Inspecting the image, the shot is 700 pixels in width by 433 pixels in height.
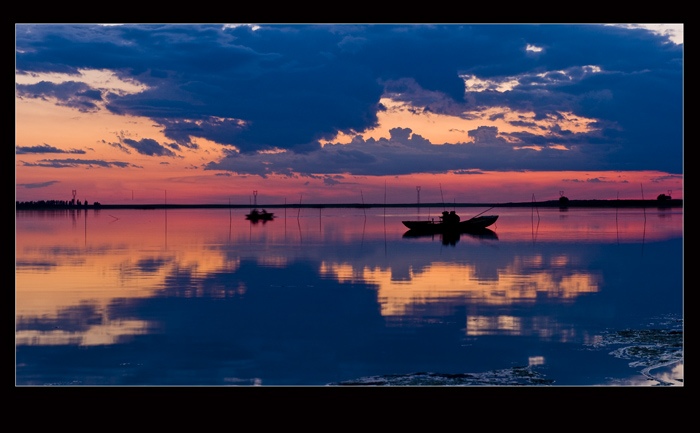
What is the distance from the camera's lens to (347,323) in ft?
55.3

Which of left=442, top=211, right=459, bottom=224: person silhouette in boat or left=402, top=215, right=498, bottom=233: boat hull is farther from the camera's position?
left=442, top=211, right=459, bottom=224: person silhouette in boat

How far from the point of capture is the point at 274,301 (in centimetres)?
2061

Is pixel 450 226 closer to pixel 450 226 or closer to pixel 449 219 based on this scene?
pixel 450 226

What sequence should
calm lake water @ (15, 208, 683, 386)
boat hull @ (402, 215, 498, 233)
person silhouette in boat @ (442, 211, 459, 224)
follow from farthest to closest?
person silhouette in boat @ (442, 211, 459, 224), boat hull @ (402, 215, 498, 233), calm lake water @ (15, 208, 683, 386)

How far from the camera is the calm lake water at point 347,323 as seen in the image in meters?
12.3

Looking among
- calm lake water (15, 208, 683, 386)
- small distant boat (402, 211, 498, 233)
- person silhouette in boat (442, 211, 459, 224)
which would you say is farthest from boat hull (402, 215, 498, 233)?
calm lake water (15, 208, 683, 386)

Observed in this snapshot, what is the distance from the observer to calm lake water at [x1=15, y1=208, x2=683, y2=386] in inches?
483

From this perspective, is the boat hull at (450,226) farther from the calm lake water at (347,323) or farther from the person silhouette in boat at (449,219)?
the calm lake water at (347,323)

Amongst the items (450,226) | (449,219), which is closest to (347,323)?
(450,226)

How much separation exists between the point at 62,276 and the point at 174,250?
46.3ft

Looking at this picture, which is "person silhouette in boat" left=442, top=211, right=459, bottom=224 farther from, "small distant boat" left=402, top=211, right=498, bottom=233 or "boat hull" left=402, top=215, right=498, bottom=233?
"boat hull" left=402, top=215, right=498, bottom=233

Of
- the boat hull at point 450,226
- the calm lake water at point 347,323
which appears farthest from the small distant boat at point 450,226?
the calm lake water at point 347,323

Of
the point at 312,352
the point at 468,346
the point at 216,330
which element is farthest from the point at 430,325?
the point at 216,330
